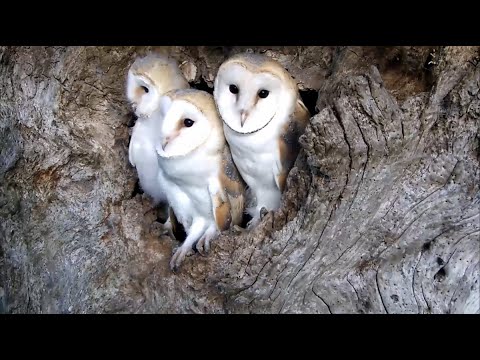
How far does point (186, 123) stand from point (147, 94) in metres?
0.23

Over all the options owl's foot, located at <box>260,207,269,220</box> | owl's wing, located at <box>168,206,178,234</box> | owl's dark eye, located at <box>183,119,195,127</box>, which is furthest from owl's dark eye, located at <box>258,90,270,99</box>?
owl's wing, located at <box>168,206,178,234</box>

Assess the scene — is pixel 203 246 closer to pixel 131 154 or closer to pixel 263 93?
pixel 131 154

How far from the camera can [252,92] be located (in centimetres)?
234

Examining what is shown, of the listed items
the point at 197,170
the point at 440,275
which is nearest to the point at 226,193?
the point at 197,170

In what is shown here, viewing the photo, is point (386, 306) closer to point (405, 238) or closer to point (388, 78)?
point (405, 238)

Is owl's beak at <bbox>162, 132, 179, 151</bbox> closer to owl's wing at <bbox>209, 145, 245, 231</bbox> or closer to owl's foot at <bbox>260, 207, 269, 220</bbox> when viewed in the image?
owl's wing at <bbox>209, 145, 245, 231</bbox>

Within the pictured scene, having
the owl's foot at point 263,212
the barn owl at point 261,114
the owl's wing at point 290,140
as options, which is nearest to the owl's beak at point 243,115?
the barn owl at point 261,114

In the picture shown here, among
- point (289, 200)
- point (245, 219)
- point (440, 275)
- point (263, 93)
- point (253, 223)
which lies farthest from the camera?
point (245, 219)

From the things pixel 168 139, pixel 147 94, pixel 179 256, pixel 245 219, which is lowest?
pixel 179 256

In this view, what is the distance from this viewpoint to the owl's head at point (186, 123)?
242 centimetres

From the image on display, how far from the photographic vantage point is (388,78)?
2271 mm

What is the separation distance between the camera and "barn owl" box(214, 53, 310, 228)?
7.64 ft

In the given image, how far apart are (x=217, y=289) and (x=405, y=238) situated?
0.64 meters

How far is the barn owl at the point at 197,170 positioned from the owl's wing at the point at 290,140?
0.71ft
